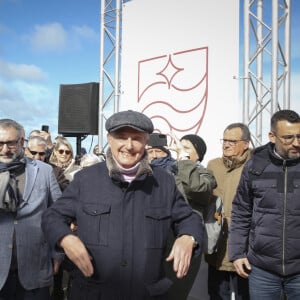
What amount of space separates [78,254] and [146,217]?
308 millimetres

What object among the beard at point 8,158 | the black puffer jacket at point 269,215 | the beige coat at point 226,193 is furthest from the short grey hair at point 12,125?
the beige coat at point 226,193

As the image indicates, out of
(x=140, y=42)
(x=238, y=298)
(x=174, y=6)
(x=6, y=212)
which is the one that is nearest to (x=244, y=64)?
(x=174, y=6)

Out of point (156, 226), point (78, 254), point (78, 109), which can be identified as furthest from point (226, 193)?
point (78, 109)

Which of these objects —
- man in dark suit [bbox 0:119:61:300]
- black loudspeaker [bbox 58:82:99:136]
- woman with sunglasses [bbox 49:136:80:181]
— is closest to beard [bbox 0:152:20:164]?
man in dark suit [bbox 0:119:61:300]

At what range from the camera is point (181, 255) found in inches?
54.1

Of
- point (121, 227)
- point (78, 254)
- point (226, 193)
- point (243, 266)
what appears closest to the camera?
point (78, 254)

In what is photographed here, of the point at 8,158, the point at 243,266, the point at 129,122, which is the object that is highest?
the point at 129,122

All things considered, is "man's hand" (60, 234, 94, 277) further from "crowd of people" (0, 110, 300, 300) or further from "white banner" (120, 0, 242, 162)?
"white banner" (120, 0, 242, 162)

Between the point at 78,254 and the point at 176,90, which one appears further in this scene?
the point at 176,90

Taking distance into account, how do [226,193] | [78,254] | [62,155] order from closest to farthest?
[78,254] → [226,193] → [62,155]

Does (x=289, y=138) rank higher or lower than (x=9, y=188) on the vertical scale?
higher

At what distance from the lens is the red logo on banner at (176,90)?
17.2 ft

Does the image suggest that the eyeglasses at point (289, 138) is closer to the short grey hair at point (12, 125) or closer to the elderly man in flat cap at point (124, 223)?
the elderly man in flat cap at point (124, 223)

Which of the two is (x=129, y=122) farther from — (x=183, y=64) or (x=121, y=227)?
(x=183, y=64)
